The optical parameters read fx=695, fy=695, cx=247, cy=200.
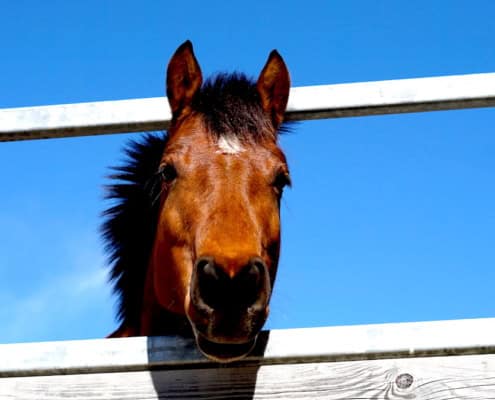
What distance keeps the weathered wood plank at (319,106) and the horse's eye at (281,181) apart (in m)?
0.45

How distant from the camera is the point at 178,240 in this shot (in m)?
3.05

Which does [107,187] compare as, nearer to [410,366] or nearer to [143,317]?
[143,317]

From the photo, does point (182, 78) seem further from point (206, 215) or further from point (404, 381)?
point (404, 381)

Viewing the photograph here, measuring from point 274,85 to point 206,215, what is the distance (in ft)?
3.50

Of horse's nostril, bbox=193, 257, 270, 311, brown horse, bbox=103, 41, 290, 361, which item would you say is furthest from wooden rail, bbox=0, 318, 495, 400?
horse's nostril, bbox=193, 257, 270, 311

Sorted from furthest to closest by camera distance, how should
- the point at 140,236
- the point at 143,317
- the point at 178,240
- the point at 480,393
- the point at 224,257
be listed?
1. the point at 140,236
2. the point at 143,317
3. the point at 178,240
4. the point at 224,257
5. the point at 480,393

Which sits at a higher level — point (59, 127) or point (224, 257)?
point (59, 127)

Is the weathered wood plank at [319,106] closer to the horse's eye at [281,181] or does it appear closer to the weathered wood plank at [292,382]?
the horse's eye at [281,181]

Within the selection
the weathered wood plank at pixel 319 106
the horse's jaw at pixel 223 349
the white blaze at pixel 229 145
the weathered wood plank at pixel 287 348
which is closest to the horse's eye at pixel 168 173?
the white blaze at pixel 229 145

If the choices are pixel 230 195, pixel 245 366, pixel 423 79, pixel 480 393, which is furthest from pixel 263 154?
pixel 480 393

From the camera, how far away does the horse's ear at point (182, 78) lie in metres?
3.60

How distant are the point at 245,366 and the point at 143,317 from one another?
173cm

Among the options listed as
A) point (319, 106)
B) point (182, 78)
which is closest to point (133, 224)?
point (182, 78)

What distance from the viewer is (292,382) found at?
7.11 ft
